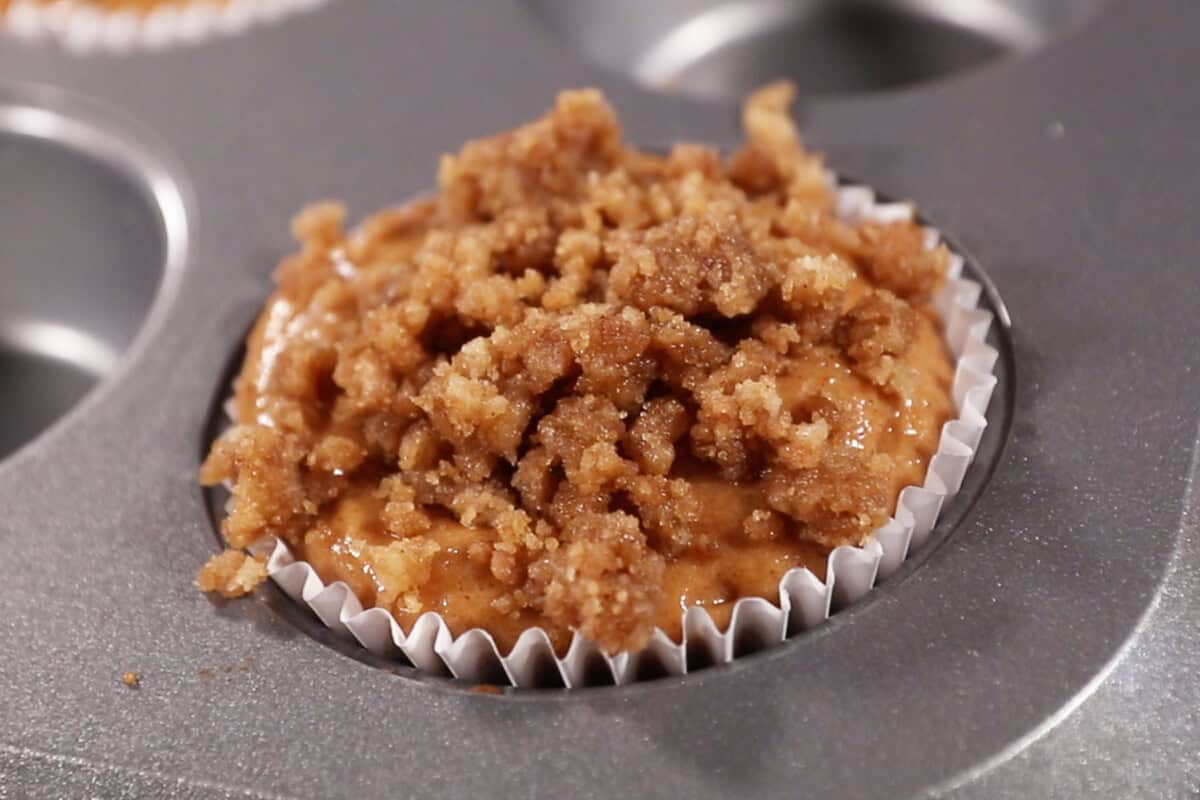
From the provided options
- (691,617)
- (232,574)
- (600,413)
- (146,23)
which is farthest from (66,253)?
(691,617)

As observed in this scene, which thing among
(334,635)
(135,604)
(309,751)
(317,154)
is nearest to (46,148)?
(317,154)

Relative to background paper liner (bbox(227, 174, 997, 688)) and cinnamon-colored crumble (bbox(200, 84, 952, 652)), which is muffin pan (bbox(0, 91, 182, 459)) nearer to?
cinnamon-colored crumble (bbox(200, 84, 952, 652))

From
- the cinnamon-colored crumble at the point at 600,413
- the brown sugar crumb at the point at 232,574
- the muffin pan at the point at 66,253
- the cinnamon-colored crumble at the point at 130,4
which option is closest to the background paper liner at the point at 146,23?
the cinnamon-colored crumble at the point at 130,4

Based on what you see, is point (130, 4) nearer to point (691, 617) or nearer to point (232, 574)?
point (232, 574)

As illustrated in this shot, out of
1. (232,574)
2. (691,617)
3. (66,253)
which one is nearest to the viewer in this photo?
(691,617)

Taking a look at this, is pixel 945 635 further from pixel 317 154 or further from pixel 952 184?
pixel 317 154

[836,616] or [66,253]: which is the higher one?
[66,253]

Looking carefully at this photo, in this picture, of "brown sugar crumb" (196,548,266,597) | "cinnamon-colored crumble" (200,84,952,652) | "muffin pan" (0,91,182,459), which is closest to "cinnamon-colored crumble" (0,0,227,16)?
"muffin pan" (0,91,182,459)
